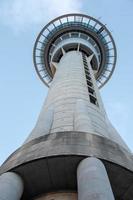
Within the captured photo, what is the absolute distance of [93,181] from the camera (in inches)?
401

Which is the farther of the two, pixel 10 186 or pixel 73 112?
pixel 73 112

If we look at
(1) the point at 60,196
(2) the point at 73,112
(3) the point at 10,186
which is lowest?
(1) the point at 60,196

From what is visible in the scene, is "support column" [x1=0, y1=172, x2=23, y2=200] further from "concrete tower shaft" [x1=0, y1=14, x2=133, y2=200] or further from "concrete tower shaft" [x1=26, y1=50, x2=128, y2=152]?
"concrete tower shaft" [x1=26, y1=50, x2=128, y2=152]

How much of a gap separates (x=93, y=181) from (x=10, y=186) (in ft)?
11.4

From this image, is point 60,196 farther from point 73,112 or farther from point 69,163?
point 73,112

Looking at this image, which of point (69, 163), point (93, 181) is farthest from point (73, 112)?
point (93, 181)

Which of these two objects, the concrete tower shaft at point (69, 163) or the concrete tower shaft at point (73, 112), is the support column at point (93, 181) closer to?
the concrete tower shaft at point (69, 163)

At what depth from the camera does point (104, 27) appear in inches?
1804

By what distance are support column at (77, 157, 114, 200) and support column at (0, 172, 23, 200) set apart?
100 inches

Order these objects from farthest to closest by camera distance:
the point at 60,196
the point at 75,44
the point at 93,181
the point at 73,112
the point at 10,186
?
the point at 75,44 < the point at 73,112 < the point at 60,196 < the point at 10,186 < the point at 93,181

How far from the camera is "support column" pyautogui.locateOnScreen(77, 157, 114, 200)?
9477 mm

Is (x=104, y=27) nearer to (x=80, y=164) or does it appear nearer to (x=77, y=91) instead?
(x=77, y=91)

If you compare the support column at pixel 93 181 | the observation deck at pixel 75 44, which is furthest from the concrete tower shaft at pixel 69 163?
the observation deck at pixel 75 44

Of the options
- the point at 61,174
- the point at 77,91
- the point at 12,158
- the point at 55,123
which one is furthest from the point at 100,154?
the point at 77,91
